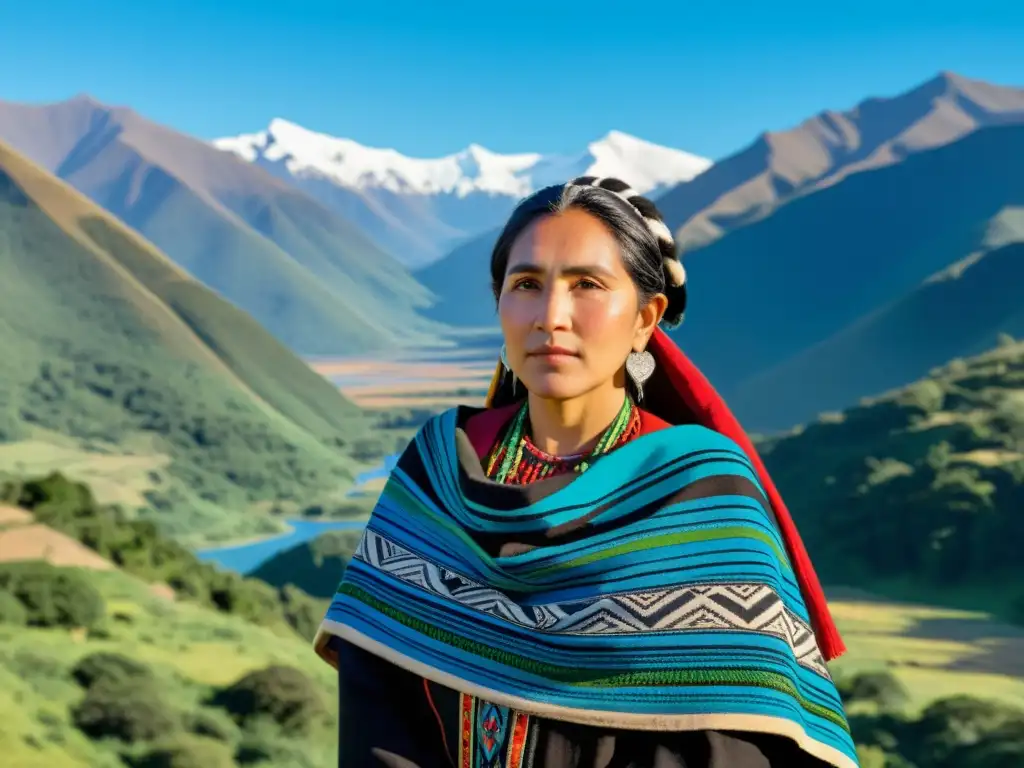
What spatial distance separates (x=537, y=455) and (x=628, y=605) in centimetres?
35

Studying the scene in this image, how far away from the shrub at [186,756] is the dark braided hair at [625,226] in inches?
477

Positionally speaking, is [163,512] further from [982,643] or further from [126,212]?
[126,212]

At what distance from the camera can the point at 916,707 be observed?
774 inches

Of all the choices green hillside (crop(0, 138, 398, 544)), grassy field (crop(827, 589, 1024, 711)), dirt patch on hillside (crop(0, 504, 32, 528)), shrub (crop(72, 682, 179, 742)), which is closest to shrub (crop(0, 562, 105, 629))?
shrub (crop(72, 682, 179, 742))

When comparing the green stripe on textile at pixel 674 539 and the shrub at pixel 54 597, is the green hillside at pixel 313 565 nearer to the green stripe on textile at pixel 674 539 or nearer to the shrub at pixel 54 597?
the shrub at pixel 54 597

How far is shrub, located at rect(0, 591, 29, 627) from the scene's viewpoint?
50.8 feet

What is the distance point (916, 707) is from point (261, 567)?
84.2ft

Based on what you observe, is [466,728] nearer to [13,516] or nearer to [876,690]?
[876,690]

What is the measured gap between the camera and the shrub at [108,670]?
44.4ft

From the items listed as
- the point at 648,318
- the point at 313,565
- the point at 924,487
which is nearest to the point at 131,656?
the point at 648,318

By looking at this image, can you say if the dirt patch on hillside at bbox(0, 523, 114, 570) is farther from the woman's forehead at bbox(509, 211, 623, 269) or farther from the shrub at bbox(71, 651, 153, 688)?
the woman's forehead at bbox(509, 211, 623, 269)

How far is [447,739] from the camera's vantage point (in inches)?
77.7

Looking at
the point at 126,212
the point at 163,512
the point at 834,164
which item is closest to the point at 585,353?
the point at 163,512

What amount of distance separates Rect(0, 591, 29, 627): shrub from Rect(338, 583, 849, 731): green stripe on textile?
15.1 meters
